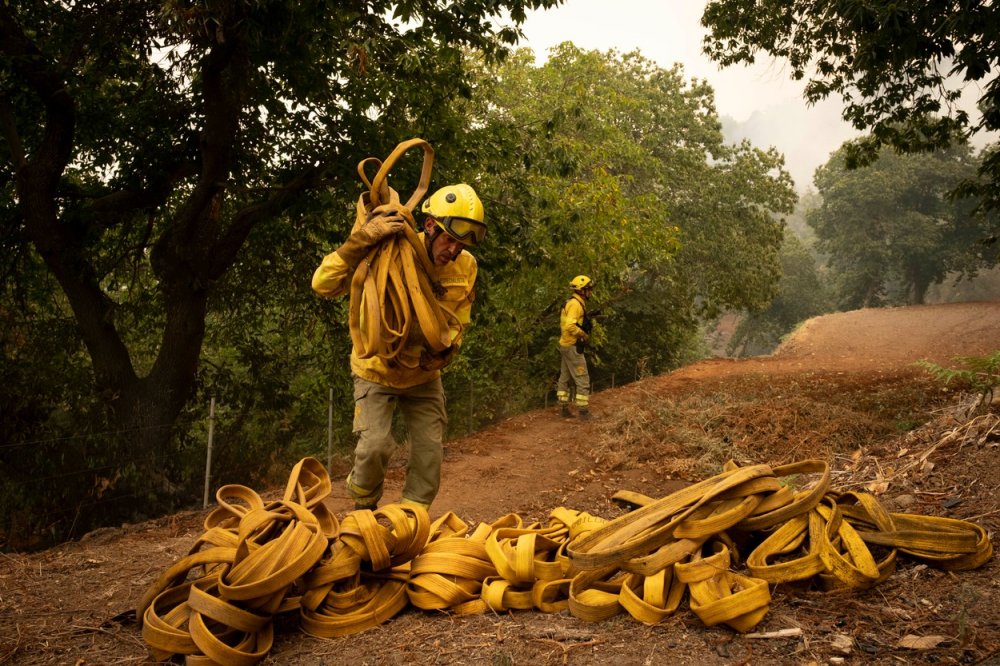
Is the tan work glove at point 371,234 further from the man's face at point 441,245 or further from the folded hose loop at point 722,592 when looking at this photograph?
the folded hose loop at point 722,592

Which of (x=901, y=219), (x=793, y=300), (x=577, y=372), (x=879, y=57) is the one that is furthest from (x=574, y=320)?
(x=793, y=300)

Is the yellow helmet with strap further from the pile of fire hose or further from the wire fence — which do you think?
the pile of fire hose

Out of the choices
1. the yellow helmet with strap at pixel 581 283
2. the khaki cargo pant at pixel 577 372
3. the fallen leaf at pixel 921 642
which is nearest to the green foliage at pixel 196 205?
the yellow helmet with strap at pixel 581 283

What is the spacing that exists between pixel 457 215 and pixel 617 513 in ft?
12.0

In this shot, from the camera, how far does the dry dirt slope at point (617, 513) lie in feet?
7.40

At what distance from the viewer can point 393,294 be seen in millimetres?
3914

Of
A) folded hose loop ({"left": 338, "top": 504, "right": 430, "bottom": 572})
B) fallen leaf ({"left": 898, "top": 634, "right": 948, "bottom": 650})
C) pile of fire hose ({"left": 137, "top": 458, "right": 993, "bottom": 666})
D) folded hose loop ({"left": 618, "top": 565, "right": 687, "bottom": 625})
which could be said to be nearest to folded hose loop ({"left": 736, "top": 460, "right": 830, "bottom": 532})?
pile of fire hose ({"left": 137, "top": 458, "right": 993, "bottom": 666})

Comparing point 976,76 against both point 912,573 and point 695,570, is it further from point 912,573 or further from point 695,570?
point 695,570

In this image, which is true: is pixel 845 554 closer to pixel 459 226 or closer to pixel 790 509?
pixel 790 509

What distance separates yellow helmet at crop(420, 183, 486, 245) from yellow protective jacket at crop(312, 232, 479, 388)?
0.19 meters

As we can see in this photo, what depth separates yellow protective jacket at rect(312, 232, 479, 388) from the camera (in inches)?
162

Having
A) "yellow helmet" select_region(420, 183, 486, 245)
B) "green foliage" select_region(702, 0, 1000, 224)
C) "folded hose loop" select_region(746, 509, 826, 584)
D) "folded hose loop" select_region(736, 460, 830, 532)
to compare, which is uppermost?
"green foliage" select_region(702, 0, 1000, 224)

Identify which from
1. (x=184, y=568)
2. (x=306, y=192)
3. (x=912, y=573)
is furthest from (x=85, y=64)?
(x=912, y=573)

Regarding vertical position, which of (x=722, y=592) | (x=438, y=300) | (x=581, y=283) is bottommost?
(x=722, y=592)
